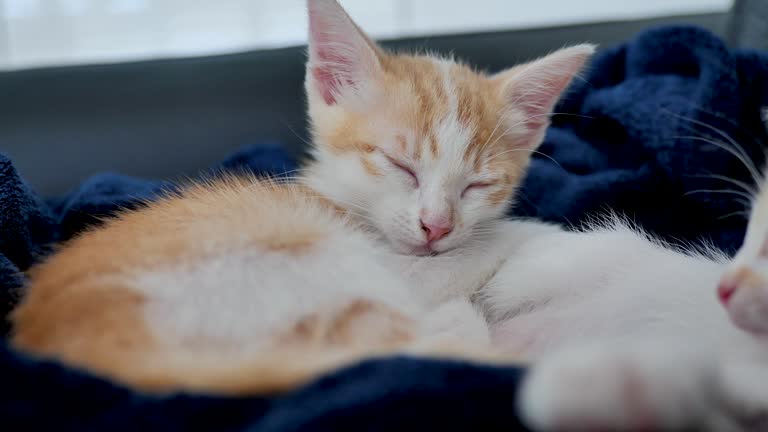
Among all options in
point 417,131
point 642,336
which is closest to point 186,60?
point 417,131

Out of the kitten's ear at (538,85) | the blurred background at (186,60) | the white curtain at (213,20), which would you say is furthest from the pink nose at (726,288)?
the white curtain at (213,20)

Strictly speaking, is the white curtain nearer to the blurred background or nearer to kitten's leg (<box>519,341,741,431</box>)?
the blurred background

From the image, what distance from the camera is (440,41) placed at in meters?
1.72

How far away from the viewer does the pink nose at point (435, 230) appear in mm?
967

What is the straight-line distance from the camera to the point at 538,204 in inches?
55.2

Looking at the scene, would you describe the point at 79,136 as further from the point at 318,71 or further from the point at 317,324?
the point at 317,324

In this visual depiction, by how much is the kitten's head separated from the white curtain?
0.57 meters

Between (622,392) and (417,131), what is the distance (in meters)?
0.64

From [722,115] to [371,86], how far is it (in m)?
0.69

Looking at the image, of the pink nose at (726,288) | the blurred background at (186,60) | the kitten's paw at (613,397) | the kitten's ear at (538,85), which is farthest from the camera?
the blurred background at (186,60)

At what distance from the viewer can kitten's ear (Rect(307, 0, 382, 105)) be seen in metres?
Result: 1.06

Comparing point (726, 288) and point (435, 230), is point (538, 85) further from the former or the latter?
point (726, 288)

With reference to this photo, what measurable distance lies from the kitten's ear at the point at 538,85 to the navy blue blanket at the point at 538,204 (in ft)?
0.60

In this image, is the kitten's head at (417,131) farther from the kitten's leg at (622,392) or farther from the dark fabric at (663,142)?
the kitten's leg at (622,392)
